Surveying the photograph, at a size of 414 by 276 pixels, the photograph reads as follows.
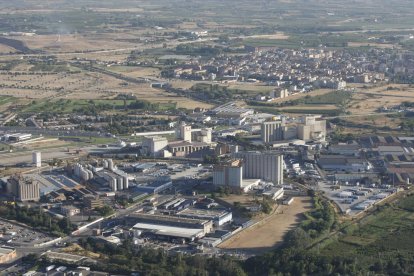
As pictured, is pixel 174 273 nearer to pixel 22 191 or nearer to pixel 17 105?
pixel 22 191

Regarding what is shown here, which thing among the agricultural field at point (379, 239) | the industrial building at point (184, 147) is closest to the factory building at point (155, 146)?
the industrial building at point (184, 147)

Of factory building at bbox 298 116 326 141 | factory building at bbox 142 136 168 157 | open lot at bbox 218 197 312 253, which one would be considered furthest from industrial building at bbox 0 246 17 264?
factory building at bbox 298 116 326 141

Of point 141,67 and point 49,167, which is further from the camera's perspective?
point 141,67

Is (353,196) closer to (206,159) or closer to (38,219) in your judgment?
(206,159)

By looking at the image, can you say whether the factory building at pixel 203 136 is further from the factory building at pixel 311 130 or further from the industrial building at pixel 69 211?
the industrial building at pixel 69 211

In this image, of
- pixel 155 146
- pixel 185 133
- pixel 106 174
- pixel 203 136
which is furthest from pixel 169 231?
pixel 203 136

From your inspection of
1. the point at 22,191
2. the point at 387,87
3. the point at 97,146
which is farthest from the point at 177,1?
the point at 22,191

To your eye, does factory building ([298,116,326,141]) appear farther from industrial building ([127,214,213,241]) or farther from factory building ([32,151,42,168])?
industrial building ([127,214,213,241])
